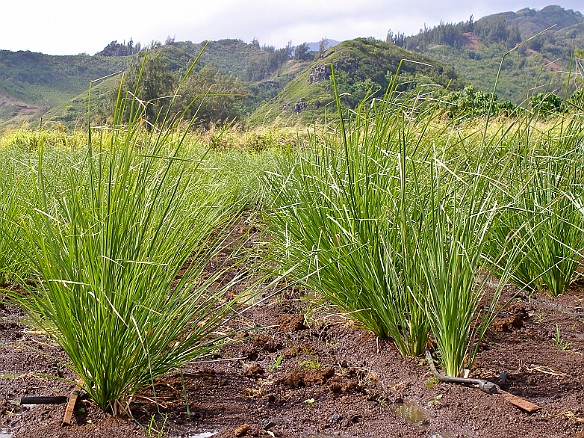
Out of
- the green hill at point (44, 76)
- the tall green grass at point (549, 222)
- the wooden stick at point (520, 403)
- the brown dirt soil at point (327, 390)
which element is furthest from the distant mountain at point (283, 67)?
the wooden stick at point (520, 403)

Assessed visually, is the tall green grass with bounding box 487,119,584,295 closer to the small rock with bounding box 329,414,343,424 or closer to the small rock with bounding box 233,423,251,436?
the small rock with bounding box 329,414,343,424

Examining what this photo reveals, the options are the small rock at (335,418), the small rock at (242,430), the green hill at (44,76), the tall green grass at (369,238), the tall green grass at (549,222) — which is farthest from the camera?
the green hill at (44,76)

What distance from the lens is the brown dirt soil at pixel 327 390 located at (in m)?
1.76

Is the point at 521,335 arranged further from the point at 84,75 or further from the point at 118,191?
the point at 84,75

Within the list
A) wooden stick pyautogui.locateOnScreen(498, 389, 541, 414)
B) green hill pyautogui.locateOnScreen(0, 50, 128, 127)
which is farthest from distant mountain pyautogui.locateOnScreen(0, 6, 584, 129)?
wooden stick pyautogui.locateOnScreen(498, 389, 541, 414)

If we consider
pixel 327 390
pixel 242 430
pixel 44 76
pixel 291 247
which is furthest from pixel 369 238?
pixel 44 76

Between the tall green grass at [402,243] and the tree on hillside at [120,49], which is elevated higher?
the tree on hillside at [120,49]

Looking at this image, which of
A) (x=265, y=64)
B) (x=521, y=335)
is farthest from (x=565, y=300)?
(x=265, y=64)

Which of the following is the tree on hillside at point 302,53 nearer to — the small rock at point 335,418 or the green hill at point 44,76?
the green hill at point 44,76

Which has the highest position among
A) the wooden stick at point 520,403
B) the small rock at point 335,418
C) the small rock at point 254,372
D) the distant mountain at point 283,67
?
the distant mountain at point 283,67

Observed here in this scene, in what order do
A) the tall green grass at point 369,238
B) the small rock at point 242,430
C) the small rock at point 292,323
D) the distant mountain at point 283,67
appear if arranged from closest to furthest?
the small rock at point 242,430
the tall green grass at point 369,238
the small rock at point 292,323
the distant mountain at point 283,67

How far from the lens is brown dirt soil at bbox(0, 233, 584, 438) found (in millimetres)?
1757

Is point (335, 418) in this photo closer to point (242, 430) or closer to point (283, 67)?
point (242, 430)

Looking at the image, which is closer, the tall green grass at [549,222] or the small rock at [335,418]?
the small rock at [335,418]
